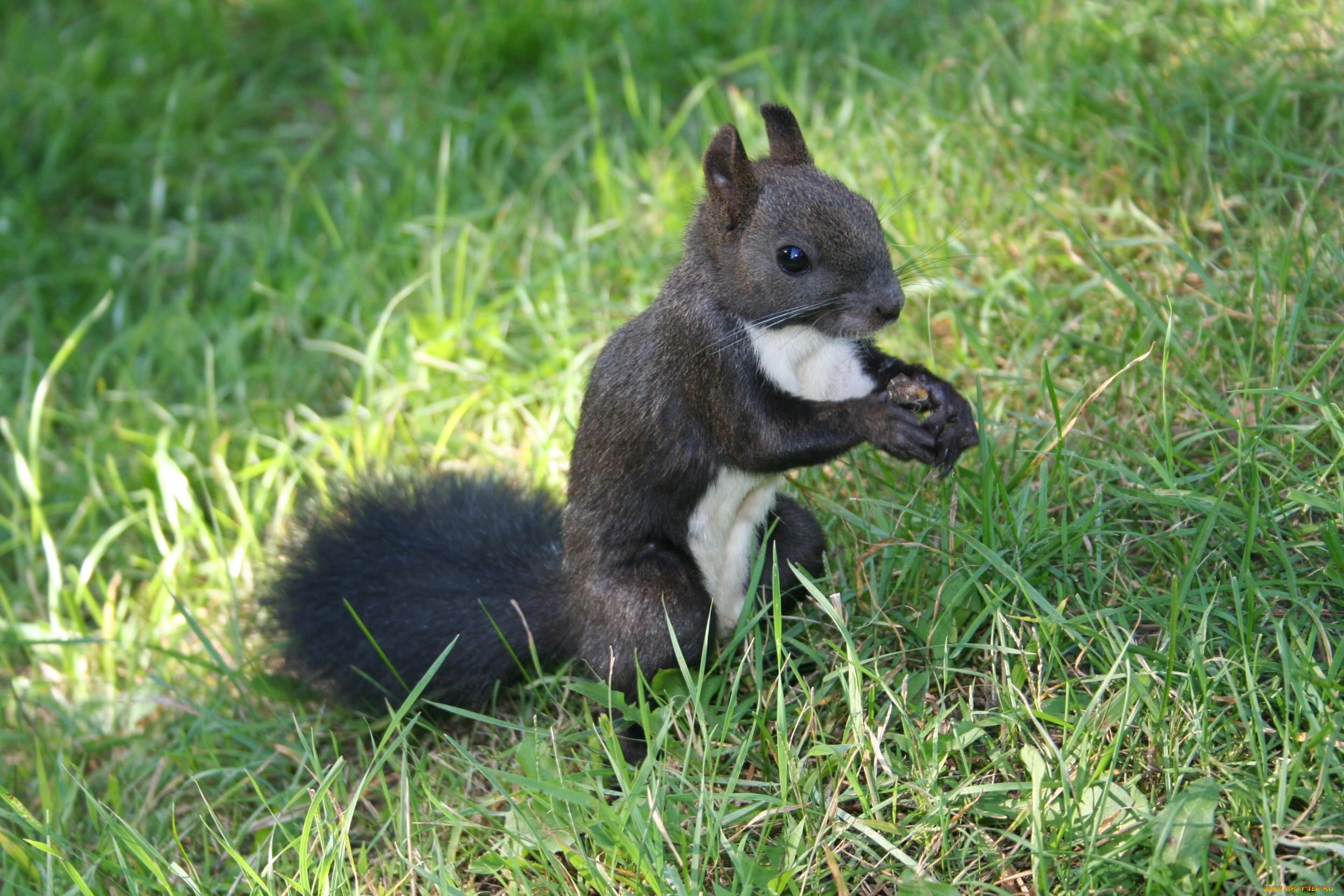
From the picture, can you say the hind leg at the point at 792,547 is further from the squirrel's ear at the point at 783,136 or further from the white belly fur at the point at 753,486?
the squirrel's ear at the point at 783,136

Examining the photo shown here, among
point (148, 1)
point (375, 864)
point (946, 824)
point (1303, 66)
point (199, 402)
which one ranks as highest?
point (148, 1)

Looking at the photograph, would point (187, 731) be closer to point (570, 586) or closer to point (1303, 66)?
point (570, 586)

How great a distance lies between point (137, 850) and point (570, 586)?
41.0 inches

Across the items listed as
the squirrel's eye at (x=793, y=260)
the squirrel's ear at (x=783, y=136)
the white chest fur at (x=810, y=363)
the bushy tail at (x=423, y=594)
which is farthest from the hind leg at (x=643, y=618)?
the squirrel's ear at (x=783, y=136)

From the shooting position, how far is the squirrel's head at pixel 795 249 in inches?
98.7

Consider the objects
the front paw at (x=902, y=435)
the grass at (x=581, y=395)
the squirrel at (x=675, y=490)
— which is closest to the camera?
the grass at (x=581, y=395)

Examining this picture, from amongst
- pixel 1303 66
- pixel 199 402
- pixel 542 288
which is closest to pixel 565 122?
pixel 542 288

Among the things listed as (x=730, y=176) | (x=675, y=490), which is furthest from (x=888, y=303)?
(x=675, y=490)

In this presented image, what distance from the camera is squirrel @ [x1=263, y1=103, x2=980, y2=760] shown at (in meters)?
2.52

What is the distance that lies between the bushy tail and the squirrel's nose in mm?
1022

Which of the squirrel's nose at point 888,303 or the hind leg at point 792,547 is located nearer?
the squirrel's nose at point 888,303

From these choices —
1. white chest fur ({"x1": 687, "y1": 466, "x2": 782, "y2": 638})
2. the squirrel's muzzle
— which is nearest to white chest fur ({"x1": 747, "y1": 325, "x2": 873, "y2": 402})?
the squirrel's muzzle

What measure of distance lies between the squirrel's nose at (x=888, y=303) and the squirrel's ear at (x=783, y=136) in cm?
42

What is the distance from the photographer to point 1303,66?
3.74 metres
